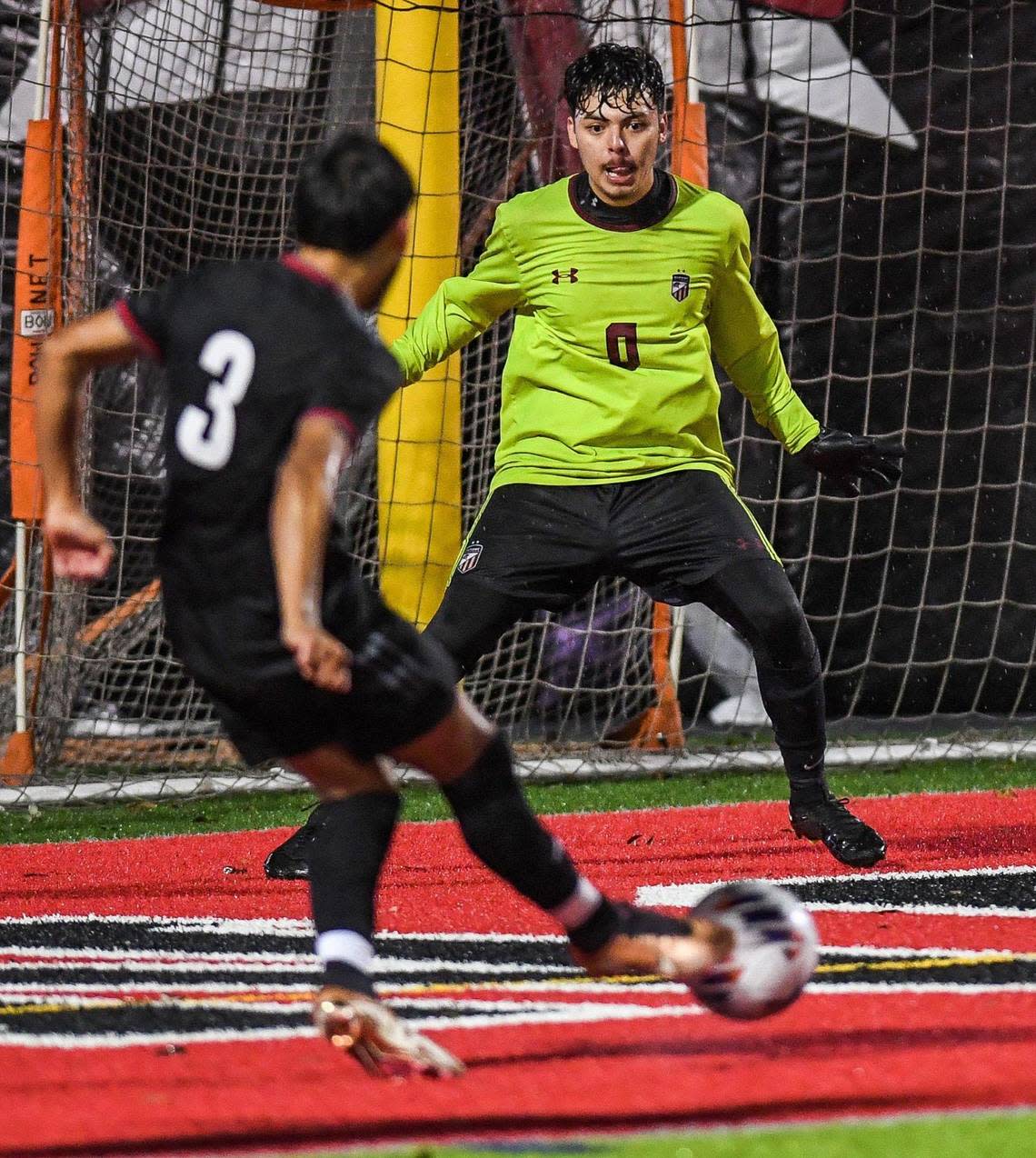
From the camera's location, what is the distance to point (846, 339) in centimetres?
828

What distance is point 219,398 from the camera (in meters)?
2.52

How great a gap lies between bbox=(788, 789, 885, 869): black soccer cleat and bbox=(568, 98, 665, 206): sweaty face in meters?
1.59

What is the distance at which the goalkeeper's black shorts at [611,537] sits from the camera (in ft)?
14.1

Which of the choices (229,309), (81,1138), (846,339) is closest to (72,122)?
(846,339)

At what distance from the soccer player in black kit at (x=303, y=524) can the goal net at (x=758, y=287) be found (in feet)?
13.3

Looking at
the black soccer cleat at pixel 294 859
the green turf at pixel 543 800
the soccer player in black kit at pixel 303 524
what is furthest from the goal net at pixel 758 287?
the soccer player in black kit at pixel 303 524

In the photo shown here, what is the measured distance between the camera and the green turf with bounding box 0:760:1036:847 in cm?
595

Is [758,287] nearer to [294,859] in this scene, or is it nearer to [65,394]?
[294,859]

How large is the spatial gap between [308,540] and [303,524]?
2cm

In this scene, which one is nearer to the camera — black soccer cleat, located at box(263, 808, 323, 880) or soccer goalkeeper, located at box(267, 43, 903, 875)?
soccer goalkeeper, located at box(267, 43, 903, 875)

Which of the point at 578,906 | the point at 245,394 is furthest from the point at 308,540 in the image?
the point at 578,906

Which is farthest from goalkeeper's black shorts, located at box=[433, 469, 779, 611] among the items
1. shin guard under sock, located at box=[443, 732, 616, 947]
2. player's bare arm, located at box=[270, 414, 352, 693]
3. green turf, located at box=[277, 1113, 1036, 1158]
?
green turf, located at box=[277, 1113, 1036, 1158]

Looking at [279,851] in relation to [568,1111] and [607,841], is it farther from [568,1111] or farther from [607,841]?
[568,1111]

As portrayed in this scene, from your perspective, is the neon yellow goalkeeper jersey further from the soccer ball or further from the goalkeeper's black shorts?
the soccer ball
